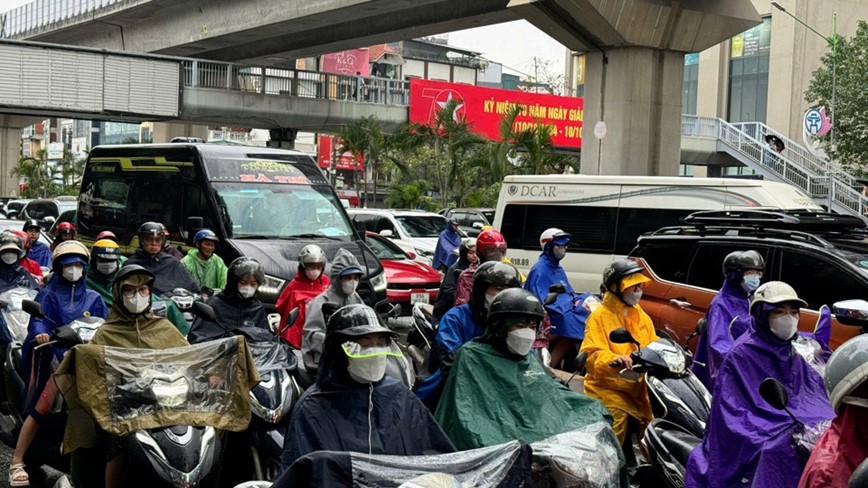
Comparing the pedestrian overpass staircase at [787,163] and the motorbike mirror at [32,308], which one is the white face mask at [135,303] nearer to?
the motorbike mirror at [32,308]

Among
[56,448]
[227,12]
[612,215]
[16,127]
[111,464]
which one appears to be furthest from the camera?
[16,127]

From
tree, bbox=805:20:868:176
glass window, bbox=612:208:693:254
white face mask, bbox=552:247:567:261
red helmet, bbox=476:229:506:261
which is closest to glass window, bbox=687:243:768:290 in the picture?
white face mask, bbox=552:247:567:261

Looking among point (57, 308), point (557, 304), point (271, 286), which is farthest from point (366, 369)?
point (271, 286)

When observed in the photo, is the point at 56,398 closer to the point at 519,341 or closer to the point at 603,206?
the point at 519,341

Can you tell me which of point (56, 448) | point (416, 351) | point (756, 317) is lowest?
point (56, 448)

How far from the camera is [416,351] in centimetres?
831

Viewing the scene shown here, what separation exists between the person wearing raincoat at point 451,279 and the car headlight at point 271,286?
162 centimetres

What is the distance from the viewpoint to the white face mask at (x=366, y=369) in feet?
14.6

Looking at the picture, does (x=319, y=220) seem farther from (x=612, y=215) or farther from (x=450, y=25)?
(x=450, y=25)

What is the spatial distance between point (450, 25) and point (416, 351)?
75.8 ft

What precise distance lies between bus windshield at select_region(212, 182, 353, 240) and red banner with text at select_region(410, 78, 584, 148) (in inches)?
1019

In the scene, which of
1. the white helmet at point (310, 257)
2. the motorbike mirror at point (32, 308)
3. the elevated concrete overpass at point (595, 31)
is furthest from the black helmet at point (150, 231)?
the elevated concrete overpass at point (595, 31)

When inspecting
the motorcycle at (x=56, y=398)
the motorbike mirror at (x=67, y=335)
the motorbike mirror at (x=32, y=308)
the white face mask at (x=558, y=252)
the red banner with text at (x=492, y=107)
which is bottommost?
the motorcycle at (x=56, y=398)

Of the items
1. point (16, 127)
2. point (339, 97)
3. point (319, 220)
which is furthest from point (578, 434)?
point (16, 127)
